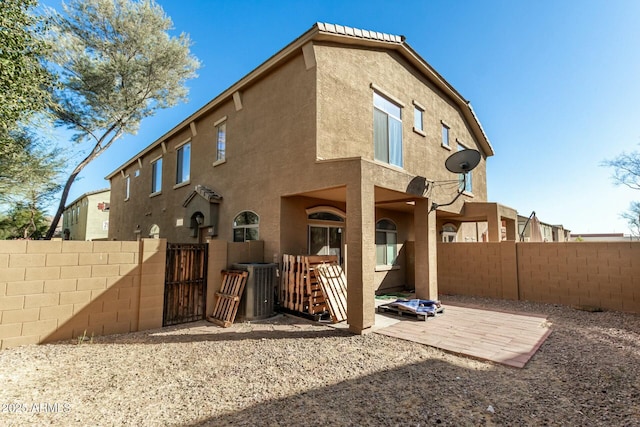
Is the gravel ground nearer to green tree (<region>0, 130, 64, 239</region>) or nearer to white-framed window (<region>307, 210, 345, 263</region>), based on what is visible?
white-framed window (<region>307, 210, 345, 263</region>)

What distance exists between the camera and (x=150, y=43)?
13.2 m

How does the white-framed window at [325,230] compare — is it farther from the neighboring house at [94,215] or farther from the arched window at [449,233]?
the neighboring house at [94,215]

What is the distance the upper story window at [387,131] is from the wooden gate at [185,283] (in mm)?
6020

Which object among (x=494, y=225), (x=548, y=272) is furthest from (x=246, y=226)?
(x=548, y=272)

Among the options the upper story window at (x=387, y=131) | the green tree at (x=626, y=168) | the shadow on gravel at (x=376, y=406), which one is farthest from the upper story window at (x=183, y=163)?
the green tree at (x=626, y=168)

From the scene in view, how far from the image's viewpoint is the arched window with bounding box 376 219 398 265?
35.5 ft

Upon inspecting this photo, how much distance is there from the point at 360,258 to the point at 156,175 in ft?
49.2

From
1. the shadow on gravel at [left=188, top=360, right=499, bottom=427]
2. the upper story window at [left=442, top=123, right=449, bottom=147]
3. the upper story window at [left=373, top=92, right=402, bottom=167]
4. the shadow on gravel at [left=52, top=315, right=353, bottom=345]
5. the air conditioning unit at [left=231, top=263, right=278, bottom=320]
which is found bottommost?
the shadow on gravel at [left=52, top=315, right=353, bottom=345]

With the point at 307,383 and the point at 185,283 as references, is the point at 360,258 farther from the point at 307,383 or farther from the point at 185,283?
the point at 185,283

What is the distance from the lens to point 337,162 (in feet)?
22.2

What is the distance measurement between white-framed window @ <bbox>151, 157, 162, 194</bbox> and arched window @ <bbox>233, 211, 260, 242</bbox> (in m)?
8.36

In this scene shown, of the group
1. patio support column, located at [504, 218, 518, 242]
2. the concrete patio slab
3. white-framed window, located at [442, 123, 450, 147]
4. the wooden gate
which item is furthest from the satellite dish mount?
the wooden gate

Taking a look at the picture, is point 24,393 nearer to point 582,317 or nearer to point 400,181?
point 400,181

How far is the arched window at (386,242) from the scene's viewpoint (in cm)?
1083
